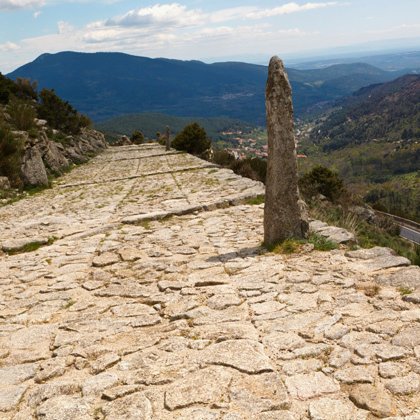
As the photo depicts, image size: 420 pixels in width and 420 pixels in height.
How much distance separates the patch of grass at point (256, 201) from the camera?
1027cm

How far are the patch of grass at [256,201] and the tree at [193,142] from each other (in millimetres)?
19671

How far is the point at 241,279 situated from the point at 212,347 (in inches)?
72.2

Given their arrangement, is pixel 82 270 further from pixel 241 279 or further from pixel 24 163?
pixel 24 163

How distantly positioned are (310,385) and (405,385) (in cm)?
66

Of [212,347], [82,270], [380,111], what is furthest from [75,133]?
[380,111]

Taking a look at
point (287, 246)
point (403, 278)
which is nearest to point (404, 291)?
point (403, 278)

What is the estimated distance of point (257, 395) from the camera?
9.95ft

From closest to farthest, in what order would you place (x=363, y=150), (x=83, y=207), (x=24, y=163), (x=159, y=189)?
(x=83, y=207) < (x=159, y=189) < (x=24, y=163) < (x=363, y=150)

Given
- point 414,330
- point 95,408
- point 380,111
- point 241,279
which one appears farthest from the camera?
point 380,111

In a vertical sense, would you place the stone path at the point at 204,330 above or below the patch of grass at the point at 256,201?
above

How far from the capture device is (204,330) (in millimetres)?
4160

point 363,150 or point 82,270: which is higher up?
point 82,270

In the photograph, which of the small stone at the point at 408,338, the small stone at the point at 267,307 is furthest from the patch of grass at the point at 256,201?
the small stone at the point at 408,338

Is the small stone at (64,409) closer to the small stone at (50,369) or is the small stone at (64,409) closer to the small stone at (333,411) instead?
the small stone at (50,369)
